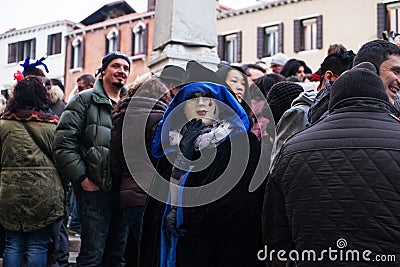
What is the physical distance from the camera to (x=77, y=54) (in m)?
36.8

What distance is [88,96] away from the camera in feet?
16.6

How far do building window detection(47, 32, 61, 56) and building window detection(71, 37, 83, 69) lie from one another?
1191mm

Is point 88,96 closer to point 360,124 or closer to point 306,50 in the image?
point 360,124

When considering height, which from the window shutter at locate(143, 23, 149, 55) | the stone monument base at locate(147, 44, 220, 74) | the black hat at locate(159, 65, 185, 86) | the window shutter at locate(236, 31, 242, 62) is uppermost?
the window shutter at locate(143, 23, 149, 55)

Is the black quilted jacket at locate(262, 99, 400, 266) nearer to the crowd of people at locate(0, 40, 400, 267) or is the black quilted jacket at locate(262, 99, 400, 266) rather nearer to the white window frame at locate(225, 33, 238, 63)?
the crowd of people at locate(0, 40, 400, 267)

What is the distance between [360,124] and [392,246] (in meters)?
0.50

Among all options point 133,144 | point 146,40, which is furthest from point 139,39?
point 133,144

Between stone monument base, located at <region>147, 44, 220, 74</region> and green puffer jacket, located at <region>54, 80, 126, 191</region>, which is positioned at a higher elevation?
stone monument base, located at <region>147, 44, 220, 74</region>

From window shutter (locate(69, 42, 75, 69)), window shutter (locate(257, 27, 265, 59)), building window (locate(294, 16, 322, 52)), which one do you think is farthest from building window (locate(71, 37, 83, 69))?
building window (locate(294, 16, 322, 52))

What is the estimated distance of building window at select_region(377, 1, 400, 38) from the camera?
2512 centimetres

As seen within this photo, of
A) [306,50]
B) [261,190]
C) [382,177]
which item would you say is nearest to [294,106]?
[261,190]

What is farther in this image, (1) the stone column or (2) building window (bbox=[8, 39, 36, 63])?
(2) building window (bbox=[8, 39, 36, 63])
